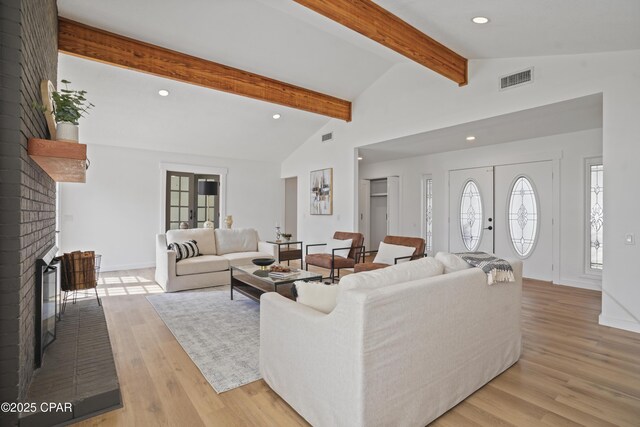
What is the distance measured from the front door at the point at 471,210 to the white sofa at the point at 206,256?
368cm

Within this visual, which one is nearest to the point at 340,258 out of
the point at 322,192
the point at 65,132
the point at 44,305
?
the point at 322,192

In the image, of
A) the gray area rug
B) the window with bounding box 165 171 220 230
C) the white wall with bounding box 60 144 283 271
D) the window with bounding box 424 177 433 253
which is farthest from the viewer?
the window with bounding box 165 171 220 230

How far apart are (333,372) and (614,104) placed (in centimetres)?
400

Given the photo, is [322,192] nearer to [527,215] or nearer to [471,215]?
[471,215]

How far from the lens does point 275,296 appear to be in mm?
2248

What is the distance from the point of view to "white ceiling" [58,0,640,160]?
3.08 m

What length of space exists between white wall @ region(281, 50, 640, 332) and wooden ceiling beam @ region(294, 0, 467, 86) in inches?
26.5

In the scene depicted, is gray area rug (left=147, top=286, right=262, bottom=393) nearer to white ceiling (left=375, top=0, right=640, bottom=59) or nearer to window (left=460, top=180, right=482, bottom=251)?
white ceiling (left=375, top=0, right=640, bottom=59)

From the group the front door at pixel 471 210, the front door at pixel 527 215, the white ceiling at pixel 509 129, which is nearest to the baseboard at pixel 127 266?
the white ceiling at pixel 509 129

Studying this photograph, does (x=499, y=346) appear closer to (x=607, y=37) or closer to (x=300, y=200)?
(x=607, y=37)

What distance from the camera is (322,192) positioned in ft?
24.5

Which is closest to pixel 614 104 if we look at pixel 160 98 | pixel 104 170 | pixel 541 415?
pixel 541 415

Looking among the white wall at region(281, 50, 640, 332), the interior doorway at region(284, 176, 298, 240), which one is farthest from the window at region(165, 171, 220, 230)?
the white wall at region(281, 50, 640, 332)

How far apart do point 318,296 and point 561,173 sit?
516 centimetres
